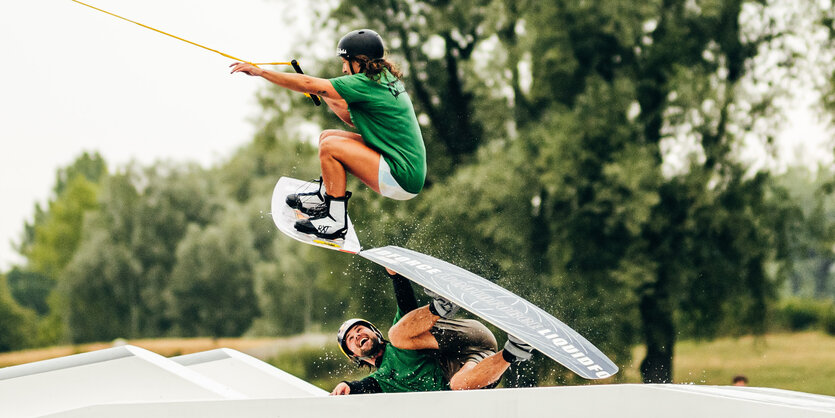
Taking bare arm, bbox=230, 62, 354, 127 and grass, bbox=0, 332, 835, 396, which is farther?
grass, bbox=0, 332, 835, 396

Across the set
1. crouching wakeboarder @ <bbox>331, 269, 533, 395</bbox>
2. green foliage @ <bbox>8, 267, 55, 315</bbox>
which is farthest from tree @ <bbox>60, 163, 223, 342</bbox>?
crouching wakeboarder @ <bbox>331, 269, 533, 395</bbox>

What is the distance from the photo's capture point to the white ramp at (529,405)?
13.0ft

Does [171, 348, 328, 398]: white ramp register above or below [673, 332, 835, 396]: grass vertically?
above

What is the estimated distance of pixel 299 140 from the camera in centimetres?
1628

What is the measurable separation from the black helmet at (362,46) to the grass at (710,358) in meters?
10.5

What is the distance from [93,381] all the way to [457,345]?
262 cm

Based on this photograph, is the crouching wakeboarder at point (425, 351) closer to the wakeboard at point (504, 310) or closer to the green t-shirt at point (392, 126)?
the wakeboard at point (504, 310)

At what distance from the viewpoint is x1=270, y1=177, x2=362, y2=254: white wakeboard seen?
18.1 ft

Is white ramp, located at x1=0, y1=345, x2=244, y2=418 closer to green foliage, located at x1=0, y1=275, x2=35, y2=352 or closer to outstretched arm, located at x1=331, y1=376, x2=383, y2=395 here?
outstretched arm, located at x1=331, y1=376, x2=383, y2=395

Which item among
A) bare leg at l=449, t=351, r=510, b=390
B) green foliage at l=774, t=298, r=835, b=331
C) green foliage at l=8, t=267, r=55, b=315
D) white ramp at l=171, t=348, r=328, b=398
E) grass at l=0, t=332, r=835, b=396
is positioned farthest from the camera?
green foliage at l=8, t=267, r=55, b=315

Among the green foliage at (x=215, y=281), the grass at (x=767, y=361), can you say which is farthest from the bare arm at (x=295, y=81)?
the green foliage at (x=215, y=281)

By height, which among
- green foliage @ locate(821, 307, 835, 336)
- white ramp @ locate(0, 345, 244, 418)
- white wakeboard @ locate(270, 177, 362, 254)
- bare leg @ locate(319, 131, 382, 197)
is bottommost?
green foliage @ locate(821, 307, 835, 336)

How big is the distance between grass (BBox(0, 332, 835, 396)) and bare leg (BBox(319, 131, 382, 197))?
33.2 feet

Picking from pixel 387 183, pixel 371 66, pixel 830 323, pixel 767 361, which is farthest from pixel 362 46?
pixel 830 323
